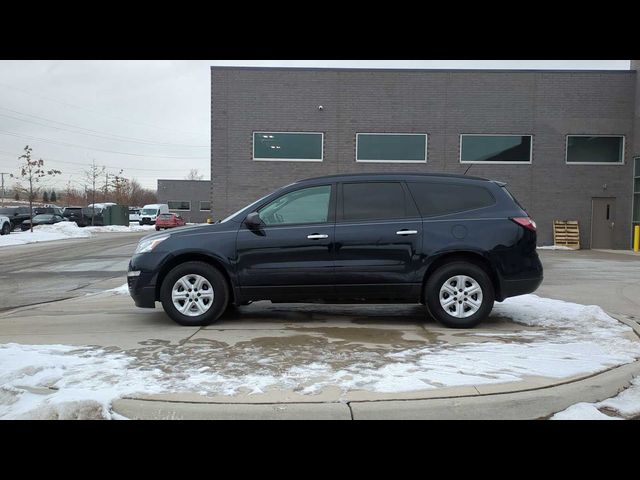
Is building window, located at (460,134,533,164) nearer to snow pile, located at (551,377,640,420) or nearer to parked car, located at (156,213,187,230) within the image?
snow pile, located at (551,377,640,420)

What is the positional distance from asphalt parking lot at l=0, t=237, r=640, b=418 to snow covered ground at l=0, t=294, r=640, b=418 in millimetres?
17

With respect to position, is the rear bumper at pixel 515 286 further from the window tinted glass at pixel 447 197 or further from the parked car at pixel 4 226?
the parked car at pixel 4 226

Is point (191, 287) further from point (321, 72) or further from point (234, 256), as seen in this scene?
point (321, 72)

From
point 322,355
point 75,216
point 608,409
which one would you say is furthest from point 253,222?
point 75,216

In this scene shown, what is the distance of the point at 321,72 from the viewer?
64.5 feet

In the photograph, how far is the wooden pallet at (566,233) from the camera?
19.8 metres

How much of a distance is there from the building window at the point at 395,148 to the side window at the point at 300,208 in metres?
13.6

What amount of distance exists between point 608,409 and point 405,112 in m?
17.0

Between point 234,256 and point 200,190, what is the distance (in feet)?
170

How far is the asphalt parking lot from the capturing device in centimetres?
386

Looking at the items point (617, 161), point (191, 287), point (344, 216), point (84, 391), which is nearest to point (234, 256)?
point (191, 287)

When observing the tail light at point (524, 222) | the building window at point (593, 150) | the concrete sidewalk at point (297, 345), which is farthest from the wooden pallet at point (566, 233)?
the tail light at point (524, 222)

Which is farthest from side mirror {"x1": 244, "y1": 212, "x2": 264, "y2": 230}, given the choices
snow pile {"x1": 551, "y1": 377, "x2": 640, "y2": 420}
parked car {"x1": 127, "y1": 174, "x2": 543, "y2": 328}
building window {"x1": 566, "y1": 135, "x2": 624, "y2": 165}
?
building window {"x1": 566, "y1": 135, "x2": 624, "y2": 165}

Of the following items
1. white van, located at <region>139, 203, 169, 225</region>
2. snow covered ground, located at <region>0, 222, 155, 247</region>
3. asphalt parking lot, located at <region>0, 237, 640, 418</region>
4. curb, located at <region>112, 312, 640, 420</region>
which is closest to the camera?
curb, located at <region>112, 312, 640, 420</region>
